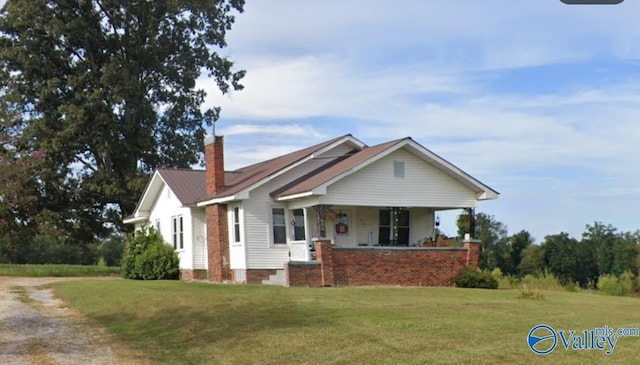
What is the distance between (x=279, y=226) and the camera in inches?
1054

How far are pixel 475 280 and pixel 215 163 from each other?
34.2 feet

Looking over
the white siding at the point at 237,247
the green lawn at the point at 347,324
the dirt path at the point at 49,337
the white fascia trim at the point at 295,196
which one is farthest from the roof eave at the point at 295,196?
the dirt path at the point at 49,337

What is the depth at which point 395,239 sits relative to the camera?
27797 millimetres

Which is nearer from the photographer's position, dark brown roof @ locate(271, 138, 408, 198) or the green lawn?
the green lawn

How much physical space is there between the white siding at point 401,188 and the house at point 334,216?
0.04 meters

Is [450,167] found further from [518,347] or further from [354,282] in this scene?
[518,347]

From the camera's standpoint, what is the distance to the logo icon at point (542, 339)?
10352 millimetres

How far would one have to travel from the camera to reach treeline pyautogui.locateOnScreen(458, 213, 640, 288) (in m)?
51.8

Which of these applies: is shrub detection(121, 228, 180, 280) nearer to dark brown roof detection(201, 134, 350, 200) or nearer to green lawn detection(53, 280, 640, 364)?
dark brown roof detection(201, 134, 350, 200)

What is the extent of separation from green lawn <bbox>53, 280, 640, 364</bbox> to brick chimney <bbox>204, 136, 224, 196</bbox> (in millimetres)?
8237

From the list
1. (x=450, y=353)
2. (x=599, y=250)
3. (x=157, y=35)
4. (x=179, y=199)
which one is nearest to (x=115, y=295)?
(x=179, y=199)

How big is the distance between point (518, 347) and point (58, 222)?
3451cm

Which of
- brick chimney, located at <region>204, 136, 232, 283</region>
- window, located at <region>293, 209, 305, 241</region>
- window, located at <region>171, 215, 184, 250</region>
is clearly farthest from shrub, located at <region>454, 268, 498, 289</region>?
window, located at <region>171, 215, 184, 250</region>

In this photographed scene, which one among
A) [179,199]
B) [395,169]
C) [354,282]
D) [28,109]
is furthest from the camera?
[28,109]
